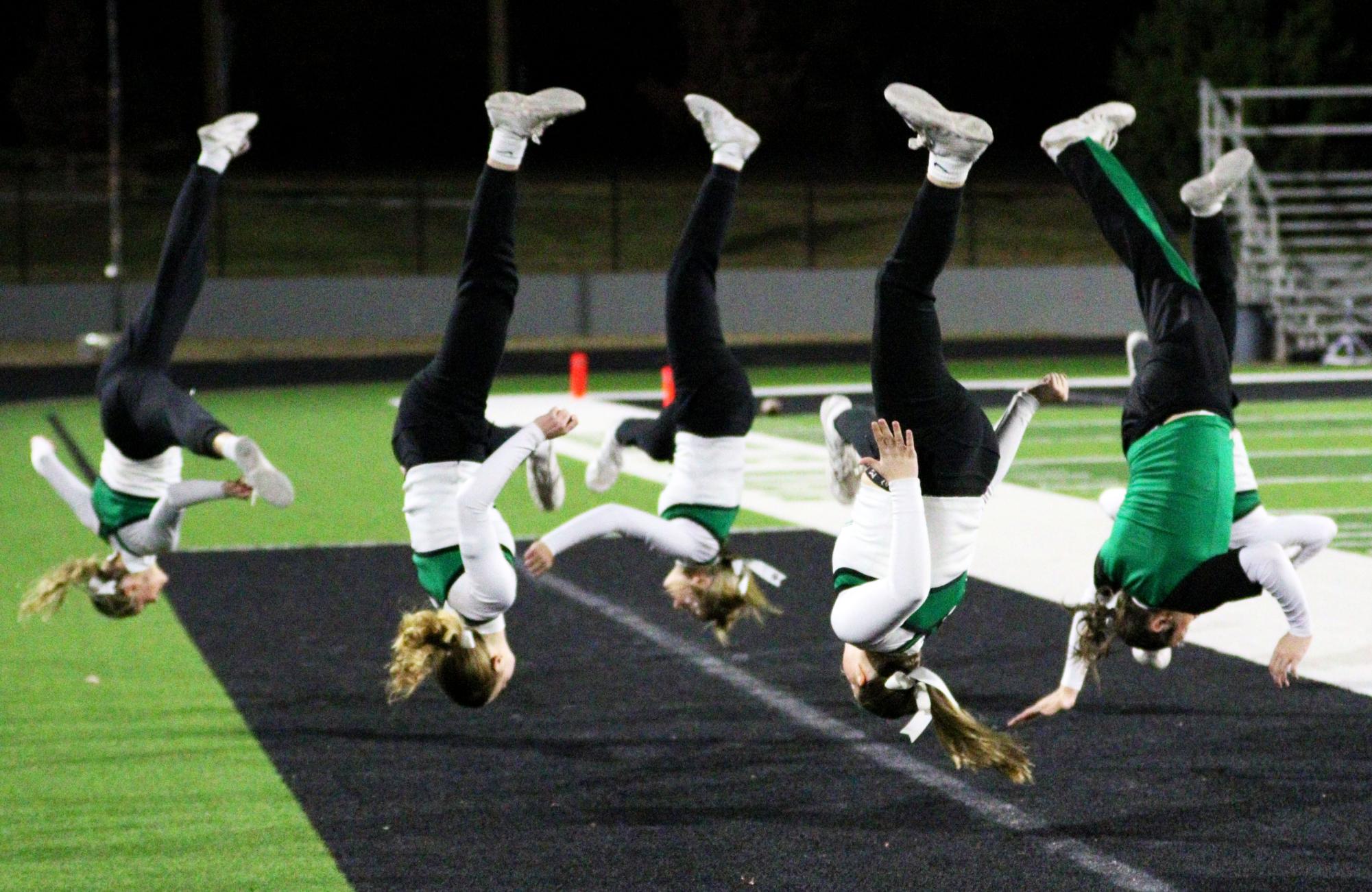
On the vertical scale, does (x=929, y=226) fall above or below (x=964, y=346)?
above

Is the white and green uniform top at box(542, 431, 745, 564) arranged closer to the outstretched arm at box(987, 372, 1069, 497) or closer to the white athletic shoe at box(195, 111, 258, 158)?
the outstretched arm at box(987, 372, 1069, 497)

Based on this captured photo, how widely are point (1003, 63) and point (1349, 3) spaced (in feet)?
38.5

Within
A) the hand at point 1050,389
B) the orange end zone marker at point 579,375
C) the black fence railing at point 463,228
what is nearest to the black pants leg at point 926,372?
the hand at point 1050,389

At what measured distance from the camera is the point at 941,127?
20.5 feet

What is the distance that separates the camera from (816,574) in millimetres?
12016

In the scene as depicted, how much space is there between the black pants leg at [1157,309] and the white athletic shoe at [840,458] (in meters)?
1.09

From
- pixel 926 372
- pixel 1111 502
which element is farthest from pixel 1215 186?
pixel 926 372

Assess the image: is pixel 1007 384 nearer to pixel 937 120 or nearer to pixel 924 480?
pixel 924 480

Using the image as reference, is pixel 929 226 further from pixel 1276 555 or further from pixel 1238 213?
pixel 1238 213

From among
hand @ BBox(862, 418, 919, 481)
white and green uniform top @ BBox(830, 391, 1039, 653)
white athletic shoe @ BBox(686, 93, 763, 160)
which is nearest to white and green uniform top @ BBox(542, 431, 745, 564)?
white athletic shoe @ BBox(686, 93, 763, 160)

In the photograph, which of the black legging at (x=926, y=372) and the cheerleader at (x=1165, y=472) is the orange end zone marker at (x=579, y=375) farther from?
the black legging at (x=926, y=372)

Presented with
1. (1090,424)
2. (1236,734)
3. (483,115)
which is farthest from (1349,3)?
(1236,734)

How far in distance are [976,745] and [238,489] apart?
315cm

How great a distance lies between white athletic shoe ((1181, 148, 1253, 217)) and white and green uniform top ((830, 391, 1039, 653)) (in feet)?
5.46
